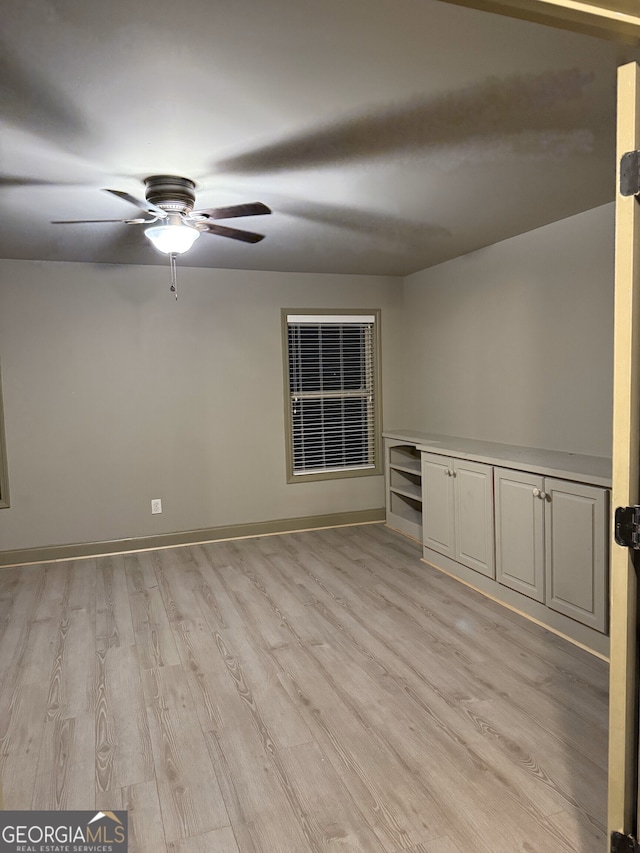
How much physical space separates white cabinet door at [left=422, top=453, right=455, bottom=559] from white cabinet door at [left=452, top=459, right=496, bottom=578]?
75mm

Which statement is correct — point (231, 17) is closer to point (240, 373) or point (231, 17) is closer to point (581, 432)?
point (581, 432)

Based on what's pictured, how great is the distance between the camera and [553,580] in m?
3.20

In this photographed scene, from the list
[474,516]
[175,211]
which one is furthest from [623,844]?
[175,211]

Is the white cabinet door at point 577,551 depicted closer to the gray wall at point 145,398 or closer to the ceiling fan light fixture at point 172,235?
the ceiling fan light fixture at point 172,235

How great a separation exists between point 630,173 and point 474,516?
2821 millimetres

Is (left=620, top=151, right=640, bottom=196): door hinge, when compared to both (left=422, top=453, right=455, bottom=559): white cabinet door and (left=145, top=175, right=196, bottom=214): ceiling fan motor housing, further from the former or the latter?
(left=422, top=453, right=455, bottom=559): white cabinet door

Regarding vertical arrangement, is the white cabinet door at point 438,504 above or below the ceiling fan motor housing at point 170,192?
below

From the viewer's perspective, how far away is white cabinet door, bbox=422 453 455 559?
13.7 ft

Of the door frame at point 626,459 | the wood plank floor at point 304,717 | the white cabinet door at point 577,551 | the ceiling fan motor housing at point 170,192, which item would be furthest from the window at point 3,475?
the door frame at point 626,459

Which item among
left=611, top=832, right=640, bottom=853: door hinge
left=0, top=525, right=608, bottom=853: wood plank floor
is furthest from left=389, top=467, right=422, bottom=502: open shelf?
Answer: left=611, top=832, right=640, bottom=853: door hinge

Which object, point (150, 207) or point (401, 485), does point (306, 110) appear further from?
point (401, 485)

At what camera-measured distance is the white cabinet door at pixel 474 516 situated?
373 cm

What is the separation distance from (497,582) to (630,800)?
227 cm

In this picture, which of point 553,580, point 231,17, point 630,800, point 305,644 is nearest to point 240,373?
point 305,644
